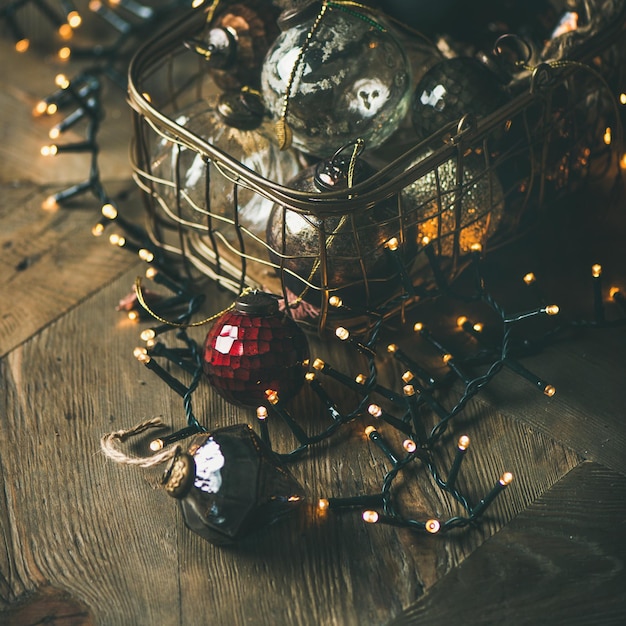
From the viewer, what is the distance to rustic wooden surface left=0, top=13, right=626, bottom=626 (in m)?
0.62

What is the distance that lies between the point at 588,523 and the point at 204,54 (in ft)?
1.85

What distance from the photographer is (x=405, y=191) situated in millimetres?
728

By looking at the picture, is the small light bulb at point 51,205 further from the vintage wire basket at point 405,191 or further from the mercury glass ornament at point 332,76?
the mercury glass ornament at point 332,76

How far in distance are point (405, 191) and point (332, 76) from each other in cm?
13

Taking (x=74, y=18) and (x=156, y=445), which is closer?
(x=156, y=445)

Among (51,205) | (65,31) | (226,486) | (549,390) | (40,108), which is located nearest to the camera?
(226,486)

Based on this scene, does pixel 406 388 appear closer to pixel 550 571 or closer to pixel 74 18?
pixel 550 571

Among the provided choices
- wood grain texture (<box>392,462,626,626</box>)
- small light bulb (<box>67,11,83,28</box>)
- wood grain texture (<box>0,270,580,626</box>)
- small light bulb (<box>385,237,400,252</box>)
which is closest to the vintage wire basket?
small light bulb (<box>385,237,400,252</box>)

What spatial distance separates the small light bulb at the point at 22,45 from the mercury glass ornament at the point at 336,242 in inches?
26.7

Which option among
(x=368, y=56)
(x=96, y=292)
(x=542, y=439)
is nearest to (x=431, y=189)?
(x=368, y=56)

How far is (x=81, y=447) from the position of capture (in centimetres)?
73

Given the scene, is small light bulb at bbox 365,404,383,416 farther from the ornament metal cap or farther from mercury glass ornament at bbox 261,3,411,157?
mercury glass ornament at bbox 261,3,411,157

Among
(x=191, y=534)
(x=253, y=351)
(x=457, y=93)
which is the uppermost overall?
(x=457, y=93)

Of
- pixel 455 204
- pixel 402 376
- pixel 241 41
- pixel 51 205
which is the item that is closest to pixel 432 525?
pixel 402 376
